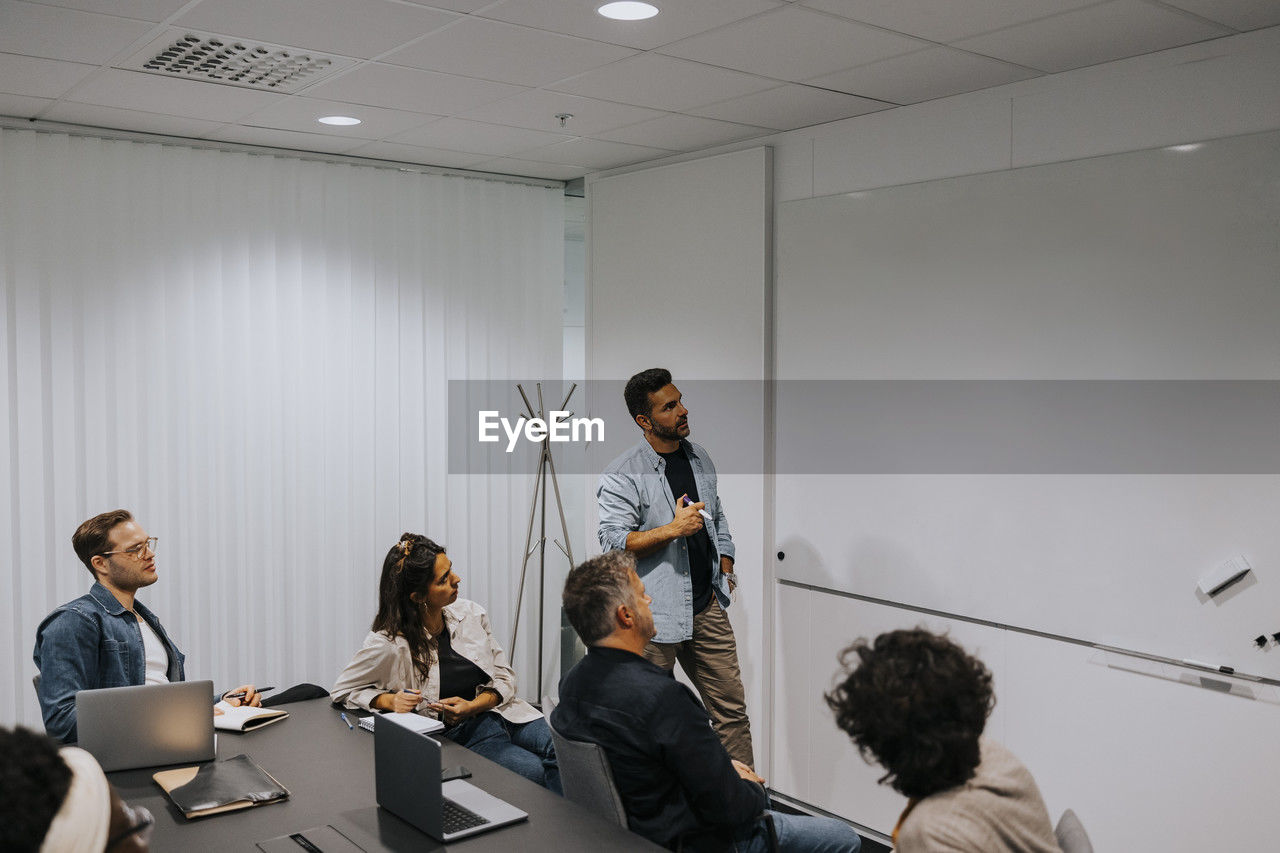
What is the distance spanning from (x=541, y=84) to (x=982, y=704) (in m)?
2.63

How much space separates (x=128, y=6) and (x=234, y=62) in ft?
1.95

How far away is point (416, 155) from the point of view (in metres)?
5.05

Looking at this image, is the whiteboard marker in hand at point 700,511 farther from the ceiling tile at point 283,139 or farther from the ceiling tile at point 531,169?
the ceiling tile at point 283,139

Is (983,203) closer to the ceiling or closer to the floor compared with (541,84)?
closer to the floor

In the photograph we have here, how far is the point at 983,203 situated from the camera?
3.77 m

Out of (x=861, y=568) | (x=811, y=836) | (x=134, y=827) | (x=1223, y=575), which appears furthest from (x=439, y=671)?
(x=1223, y=575)

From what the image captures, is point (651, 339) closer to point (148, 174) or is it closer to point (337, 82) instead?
point (337, 82)

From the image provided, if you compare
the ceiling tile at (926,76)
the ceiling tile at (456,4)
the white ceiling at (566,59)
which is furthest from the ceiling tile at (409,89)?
the ceiling tile at (926,76)

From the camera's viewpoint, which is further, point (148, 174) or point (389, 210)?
point (389, 210)

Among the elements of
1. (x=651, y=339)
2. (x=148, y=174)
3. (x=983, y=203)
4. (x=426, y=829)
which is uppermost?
(x=148, y=174)

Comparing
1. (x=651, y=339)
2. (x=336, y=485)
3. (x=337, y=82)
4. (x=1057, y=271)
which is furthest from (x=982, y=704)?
(x=336, y=485)

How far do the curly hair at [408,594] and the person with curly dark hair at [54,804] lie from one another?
1739 millimetres
